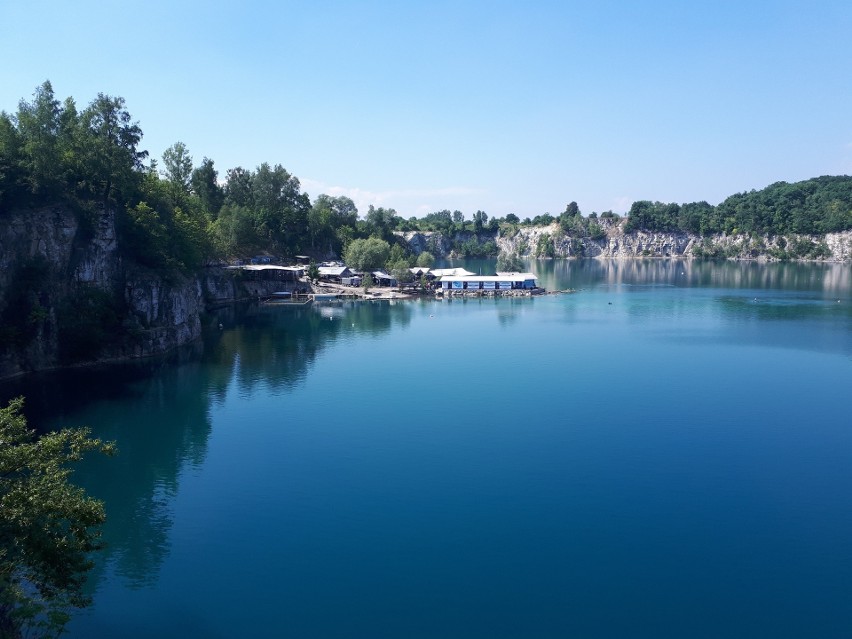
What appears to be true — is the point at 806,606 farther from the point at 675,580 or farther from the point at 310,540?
the point at 310,540

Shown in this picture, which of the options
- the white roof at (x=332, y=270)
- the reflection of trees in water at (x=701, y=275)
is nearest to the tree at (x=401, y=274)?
the white roof at (x=332, y=270)

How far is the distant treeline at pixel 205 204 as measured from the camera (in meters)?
44.2

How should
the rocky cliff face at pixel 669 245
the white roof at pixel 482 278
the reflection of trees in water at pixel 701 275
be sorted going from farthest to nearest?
the rocky cliff face at pixel 669 245
the reflection of trees in water at pixel 701 275
the white roof at pixel 482 278

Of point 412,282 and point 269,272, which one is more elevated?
point 269,272

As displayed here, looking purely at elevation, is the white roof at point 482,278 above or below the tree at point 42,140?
below

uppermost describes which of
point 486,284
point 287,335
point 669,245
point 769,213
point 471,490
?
point 769,213

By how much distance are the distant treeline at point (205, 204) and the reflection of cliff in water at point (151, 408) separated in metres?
10.5

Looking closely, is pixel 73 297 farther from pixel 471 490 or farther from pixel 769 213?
pixel 769 213

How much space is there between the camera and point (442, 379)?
4412 cm

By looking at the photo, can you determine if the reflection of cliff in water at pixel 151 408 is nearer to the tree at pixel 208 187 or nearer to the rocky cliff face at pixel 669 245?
the tree at pixel 208 187

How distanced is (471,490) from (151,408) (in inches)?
898

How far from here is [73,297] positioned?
1708 inches

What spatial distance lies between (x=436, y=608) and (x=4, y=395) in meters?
31.9

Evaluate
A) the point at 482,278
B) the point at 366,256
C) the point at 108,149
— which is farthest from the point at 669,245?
the point at 108,149
